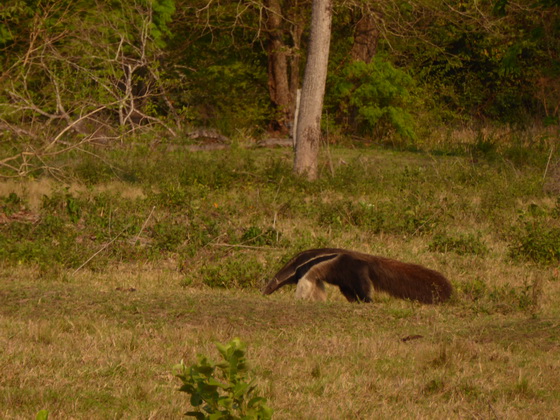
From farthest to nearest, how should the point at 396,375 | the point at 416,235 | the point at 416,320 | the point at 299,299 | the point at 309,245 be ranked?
1. the point at 416,235
2. the point at 309,245
3. the point at 299,299
4. the point at 416,320
5. the point at 396,375

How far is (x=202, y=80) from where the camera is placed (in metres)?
26.3

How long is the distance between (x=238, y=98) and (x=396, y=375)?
68.9 feet

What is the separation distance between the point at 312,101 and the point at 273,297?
8121mm

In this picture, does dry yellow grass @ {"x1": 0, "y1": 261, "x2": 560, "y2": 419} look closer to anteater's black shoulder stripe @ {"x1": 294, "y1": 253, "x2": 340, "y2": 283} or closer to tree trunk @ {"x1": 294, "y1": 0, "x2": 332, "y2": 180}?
anteater's black shoulder stripe @ {"x1": 294, "y1": 253, "x2": 340, "y2": 283}

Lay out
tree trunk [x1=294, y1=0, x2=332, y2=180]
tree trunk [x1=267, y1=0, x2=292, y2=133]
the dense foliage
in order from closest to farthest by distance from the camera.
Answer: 1. tree trunk [x1=294, y1=0, x2=332, y2=180]
2. the dense foliage
3. tree trunk [x1=267, y1=0, x2=292, y2=133]

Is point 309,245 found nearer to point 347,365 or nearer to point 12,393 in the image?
point 347,365

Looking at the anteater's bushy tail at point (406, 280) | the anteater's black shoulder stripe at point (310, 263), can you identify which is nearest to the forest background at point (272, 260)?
the anteater's bushy tail at point (406, 280)

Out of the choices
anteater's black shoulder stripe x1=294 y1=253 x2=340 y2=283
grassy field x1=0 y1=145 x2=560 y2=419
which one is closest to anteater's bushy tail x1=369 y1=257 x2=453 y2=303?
grassy field x1=0 y1=145 x2=560 y2=419

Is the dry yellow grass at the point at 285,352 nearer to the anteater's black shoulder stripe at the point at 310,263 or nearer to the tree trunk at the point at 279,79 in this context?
the anteater's black shoulder stripe at the point at 310,263

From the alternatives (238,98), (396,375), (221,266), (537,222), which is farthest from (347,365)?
(238,98)

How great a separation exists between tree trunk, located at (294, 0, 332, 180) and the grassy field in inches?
19.0

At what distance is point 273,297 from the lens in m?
8.02

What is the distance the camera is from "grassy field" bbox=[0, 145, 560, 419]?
16.2 feet

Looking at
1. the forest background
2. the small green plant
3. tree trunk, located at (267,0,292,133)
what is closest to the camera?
the small green plant
